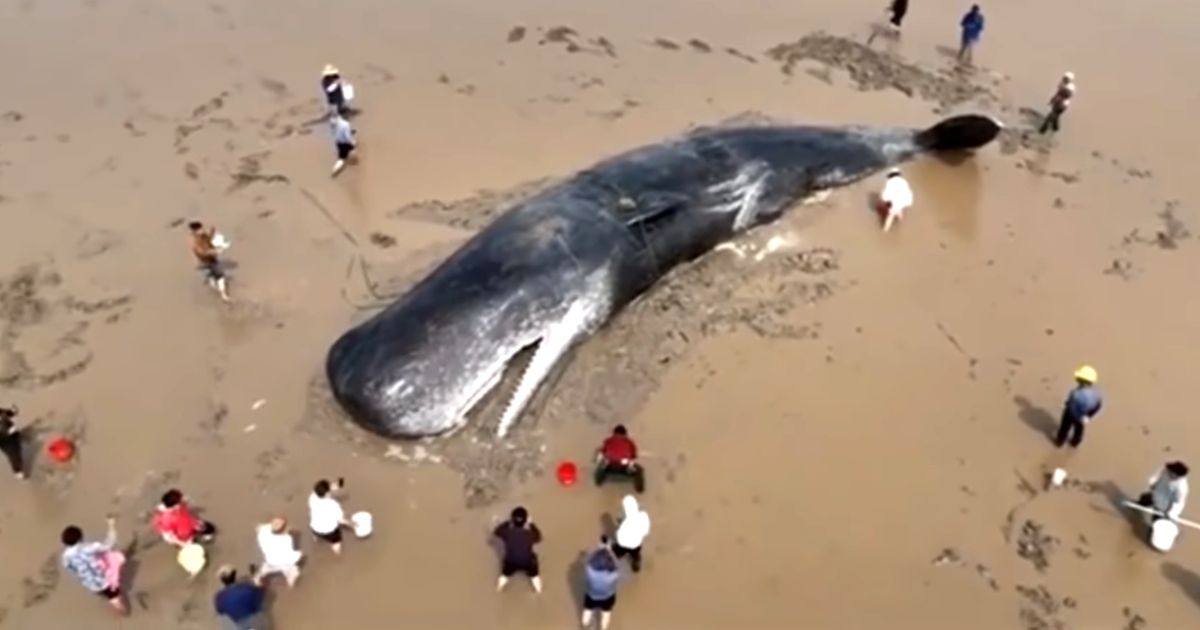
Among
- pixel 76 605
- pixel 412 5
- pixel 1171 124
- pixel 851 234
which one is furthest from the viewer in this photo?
pixel 412 5

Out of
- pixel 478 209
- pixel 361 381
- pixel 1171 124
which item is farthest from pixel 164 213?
pixel 1171 124

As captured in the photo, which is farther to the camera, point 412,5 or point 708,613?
point 412,5

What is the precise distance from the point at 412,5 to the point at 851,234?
33.2 ft

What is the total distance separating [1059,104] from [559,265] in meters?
9.92

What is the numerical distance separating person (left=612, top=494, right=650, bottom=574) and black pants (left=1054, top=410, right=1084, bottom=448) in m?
5.33

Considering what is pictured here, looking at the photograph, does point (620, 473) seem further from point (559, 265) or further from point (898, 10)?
point (898, 10)

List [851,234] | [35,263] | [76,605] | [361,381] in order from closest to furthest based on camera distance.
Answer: [76,605]
[361,381]
[35,263]
[851,234]

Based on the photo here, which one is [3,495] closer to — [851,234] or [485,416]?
[485,416]

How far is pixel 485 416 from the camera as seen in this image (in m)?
13.2

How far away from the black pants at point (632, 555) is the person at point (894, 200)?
741 centimetres

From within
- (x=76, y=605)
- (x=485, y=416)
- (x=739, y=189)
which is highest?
(x=739, y=189)

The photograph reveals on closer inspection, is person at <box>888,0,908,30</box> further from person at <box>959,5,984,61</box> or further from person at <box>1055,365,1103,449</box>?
person at <box>1055,365,1103,449</box>

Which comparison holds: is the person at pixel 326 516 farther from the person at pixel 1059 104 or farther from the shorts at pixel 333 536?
the person at pixel 1059 104

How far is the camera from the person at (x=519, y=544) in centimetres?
1113
